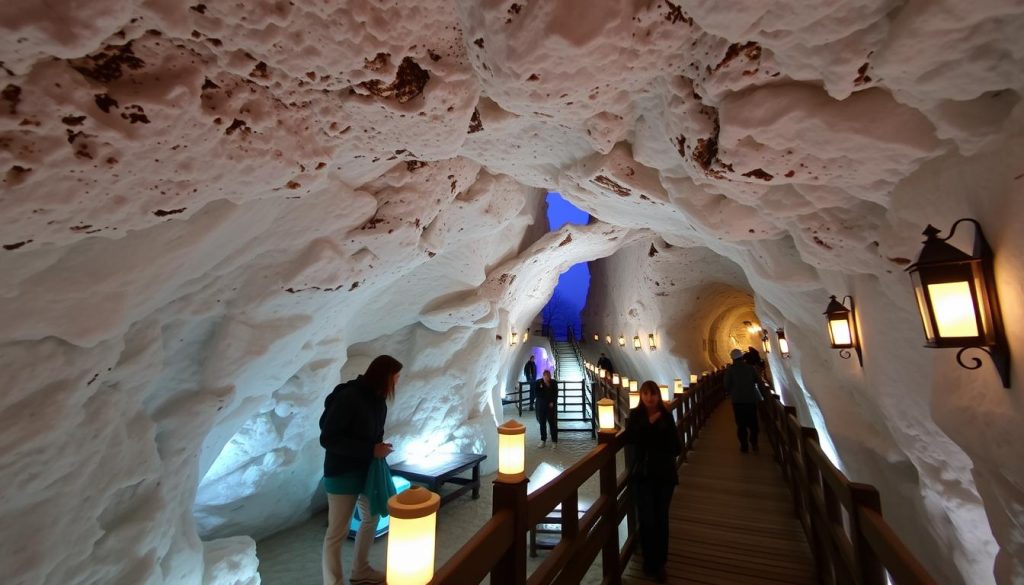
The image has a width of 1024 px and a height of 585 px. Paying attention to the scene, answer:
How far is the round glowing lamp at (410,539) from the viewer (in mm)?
1450

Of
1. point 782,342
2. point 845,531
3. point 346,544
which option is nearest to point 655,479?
point 845,531

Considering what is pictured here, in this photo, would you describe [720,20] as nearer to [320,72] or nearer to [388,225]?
[320,72]

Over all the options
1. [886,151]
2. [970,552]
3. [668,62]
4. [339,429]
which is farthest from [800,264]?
[339,429]

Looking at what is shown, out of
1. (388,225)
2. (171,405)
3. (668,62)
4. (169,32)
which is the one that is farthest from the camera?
(388,225)

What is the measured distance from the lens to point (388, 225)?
10.2 ft

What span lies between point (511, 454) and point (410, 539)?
69 centimetres

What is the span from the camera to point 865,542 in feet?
5.46

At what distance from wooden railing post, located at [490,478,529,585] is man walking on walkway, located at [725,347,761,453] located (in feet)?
16.8

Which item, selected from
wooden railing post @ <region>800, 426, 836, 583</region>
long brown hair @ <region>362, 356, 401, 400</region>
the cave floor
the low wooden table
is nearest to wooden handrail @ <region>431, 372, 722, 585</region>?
the cave floor

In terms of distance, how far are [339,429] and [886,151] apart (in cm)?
320

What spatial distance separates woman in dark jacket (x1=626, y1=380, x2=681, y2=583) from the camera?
285cm

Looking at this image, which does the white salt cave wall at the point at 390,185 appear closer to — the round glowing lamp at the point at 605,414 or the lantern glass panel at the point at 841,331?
the lantern glass panel at the point at 841,331

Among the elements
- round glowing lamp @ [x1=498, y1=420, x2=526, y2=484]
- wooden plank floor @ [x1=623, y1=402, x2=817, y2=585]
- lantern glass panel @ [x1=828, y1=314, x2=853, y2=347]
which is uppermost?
lantern glass panel @ [x1=828, y1=314, x2=853, y2=347]

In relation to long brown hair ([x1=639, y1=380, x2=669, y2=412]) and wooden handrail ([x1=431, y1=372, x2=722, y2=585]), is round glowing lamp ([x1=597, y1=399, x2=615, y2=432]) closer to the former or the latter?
wooden handrail ([x1=431, y1=372, x2=722, y2=585])
